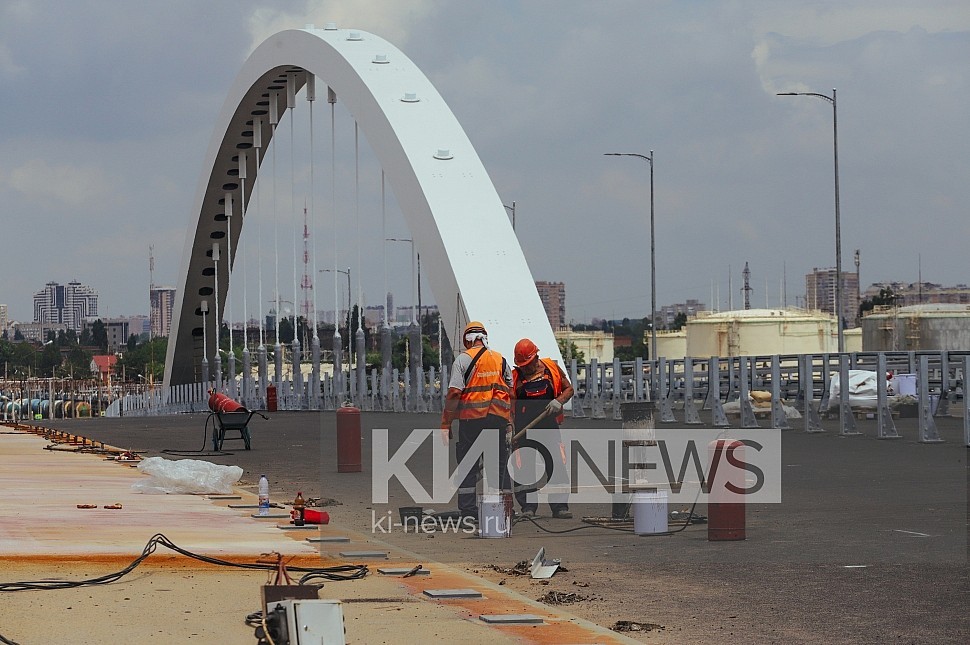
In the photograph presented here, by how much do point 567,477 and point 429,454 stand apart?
305 inches

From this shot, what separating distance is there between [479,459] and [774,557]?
3.07 metres

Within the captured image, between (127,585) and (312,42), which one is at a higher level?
(312,42)

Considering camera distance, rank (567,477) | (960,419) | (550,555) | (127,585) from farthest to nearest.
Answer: (960,419)
(567,477)
(550,555)
(127,585)

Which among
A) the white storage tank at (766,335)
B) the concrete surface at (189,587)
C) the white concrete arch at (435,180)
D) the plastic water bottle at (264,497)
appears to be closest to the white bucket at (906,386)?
the white concrete arch at (435,180)

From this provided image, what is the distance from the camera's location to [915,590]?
334 inches

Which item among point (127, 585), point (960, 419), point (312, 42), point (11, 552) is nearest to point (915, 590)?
point (127, 585)

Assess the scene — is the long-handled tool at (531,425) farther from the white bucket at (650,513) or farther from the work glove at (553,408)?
the white bucket at (650,513)

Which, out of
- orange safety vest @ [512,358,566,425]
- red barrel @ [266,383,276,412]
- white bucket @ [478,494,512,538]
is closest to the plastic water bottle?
orange safety vest @ [512,358,566,425]

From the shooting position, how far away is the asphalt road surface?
7.58 m

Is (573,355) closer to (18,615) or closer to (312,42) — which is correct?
(312,42)

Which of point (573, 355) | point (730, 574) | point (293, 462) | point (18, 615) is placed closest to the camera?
point (18, 615)

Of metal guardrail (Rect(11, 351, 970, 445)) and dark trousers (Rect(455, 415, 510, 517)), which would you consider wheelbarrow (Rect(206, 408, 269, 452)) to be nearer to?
metal guardrail (Rect(11, 351, 970, 445))

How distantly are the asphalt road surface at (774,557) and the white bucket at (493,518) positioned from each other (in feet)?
0.42

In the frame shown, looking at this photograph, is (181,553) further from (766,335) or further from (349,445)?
(766,335)
